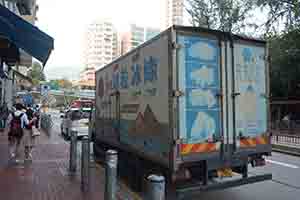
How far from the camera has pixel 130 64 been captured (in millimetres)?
7418

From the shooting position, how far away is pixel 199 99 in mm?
5617

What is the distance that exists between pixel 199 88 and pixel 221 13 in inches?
910

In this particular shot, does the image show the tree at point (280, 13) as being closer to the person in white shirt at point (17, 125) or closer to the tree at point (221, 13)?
the tree at point (221, 13)

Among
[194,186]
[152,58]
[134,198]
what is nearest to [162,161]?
[194,186]

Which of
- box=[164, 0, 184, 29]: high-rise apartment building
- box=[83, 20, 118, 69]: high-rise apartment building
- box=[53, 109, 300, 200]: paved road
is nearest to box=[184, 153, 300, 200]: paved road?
box=[53, 109, 300, 200]: paved road

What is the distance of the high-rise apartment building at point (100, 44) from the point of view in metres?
108

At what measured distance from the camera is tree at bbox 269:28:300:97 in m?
22.6

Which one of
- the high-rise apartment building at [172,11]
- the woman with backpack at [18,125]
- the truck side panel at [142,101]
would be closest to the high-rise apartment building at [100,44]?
the high-rise apartment building at [172,11]

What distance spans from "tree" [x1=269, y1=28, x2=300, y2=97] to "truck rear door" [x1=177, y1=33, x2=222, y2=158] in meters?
19.0

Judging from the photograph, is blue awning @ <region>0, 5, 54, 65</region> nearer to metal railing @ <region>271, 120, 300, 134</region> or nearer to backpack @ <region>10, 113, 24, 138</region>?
backpack @ <region>10, 113, 24, 138</region>

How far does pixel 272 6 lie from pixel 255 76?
65.3 feet

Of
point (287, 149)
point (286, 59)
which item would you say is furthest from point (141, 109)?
point (286, 59)

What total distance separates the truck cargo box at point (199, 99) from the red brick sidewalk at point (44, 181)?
1.51m

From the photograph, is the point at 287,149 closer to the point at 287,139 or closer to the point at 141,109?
the point at 287,139
